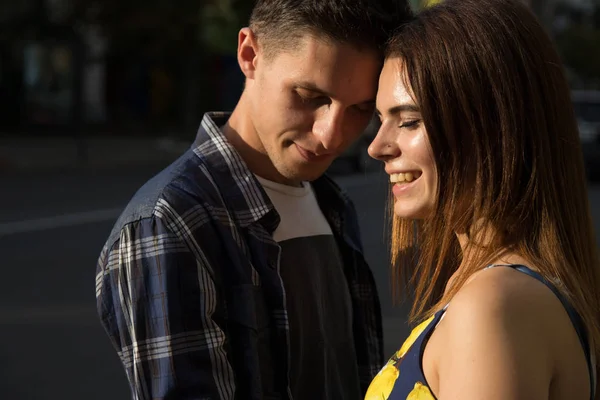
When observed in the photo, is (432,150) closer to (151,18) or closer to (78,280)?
(78,280)

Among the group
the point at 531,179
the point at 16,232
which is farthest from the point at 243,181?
the point at 16,232

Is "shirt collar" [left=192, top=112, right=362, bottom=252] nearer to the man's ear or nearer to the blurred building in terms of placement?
the man's ear

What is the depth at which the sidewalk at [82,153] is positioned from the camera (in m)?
21.7

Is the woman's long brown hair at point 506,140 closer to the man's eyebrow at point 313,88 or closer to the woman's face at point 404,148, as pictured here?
the woman's face at point 404,148

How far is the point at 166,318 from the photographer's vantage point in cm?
230

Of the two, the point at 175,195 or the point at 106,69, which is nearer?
the point at 175,195

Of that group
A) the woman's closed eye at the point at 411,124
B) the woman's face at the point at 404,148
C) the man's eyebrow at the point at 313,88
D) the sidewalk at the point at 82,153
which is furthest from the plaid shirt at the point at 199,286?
the sidewalk at the point at 82,153

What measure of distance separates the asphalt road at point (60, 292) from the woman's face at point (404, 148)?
64 centimetres

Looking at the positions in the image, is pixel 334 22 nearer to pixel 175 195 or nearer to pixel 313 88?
pixel 313 88

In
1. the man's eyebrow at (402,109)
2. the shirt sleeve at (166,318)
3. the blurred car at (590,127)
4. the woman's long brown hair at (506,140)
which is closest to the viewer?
the woman's long brown hair at (506,140)

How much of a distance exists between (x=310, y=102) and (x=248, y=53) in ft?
0.88

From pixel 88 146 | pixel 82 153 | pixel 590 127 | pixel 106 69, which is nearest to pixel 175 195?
pixel 590 127

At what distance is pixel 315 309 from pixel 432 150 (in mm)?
766

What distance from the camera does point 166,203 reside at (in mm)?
2408
